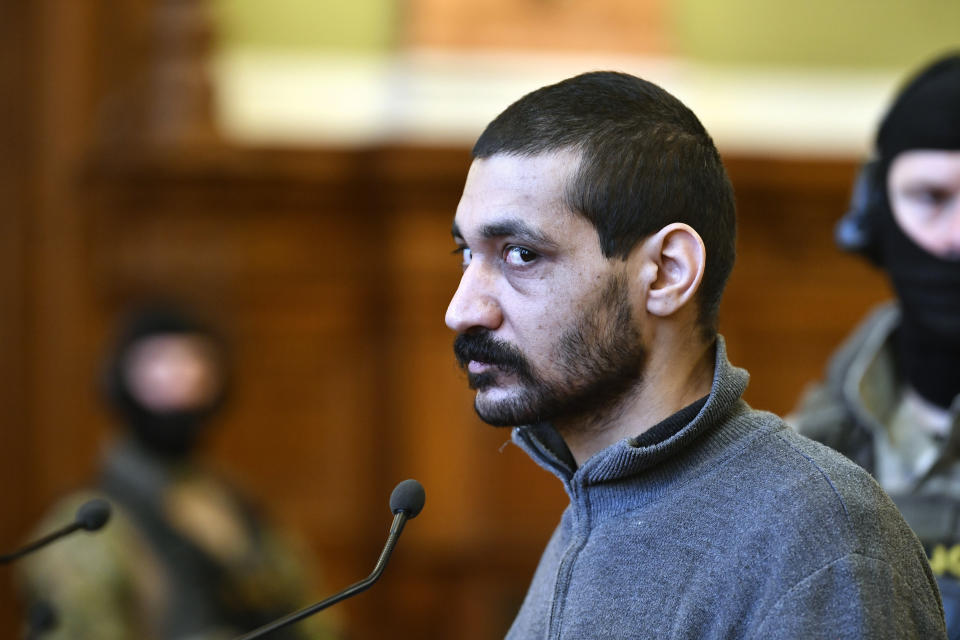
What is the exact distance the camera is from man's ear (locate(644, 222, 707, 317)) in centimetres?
133

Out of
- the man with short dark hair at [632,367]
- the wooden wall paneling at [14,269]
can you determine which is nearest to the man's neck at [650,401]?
the man with short dark hair at [632,367]

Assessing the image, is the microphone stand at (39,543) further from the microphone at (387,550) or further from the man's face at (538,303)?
the man's face at (538,303)

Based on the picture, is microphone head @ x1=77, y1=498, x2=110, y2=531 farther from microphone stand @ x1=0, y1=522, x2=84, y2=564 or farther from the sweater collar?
the sweater collar

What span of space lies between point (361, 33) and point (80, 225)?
1.45m

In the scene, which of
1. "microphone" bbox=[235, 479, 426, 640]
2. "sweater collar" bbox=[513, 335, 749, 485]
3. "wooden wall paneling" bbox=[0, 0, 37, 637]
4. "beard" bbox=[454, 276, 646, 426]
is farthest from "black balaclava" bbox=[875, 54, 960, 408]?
"wooden wall paneling" bbox=[0, 0, 37, 637]

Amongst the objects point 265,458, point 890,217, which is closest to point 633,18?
point 265,458

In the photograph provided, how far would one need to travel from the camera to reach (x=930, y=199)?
6.85 ft

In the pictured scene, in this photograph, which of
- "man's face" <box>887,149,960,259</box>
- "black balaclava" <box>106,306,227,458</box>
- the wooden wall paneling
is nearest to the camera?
"man's face" <box>887,149,960,259</box>

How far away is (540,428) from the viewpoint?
1462 millimetres

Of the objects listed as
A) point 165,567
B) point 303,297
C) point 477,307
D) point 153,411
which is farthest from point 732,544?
point 303,297

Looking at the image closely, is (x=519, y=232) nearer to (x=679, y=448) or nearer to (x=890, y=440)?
(x=679, y=448)

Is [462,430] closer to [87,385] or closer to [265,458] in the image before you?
→ [265,458]

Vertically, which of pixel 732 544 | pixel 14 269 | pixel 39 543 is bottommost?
pixel 14 269

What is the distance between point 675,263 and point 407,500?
1.36ft
